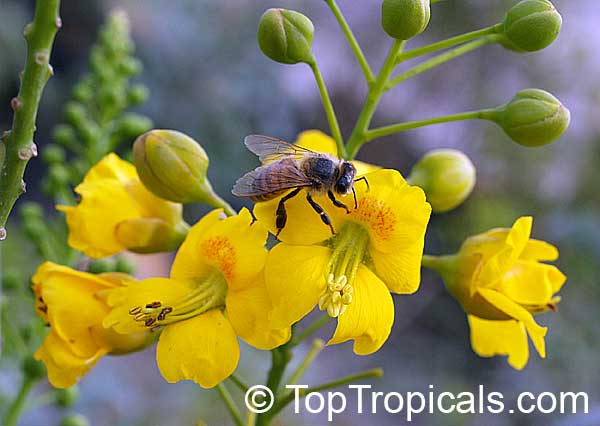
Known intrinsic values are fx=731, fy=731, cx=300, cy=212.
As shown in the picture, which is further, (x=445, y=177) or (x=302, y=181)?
(x=445, y=177)

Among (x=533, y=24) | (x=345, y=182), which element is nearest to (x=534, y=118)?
(x=533, y=24)

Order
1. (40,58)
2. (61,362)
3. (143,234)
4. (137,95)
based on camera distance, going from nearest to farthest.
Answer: (40,58)
(61,362)
(143,234)
(137,95)

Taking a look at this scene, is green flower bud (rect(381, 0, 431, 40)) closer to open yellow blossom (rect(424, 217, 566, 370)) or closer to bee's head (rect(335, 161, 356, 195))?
bee's head (rect(335, 161, 356, 195))

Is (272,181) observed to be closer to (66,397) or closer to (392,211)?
(392,211)

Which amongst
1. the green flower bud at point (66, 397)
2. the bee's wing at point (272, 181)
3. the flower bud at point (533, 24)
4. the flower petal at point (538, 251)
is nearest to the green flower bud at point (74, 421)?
the green flower bud at point (66, 397)

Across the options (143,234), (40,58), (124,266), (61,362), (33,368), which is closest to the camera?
(40,58)

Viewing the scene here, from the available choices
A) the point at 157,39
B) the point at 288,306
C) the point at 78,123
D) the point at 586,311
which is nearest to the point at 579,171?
the point at 586,311

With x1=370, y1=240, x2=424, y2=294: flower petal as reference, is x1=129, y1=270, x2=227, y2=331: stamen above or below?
below

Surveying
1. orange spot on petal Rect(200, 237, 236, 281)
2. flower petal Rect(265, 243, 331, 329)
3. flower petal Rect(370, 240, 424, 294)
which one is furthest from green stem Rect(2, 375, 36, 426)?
flower petal Rect(370, 240, 424, 294)
